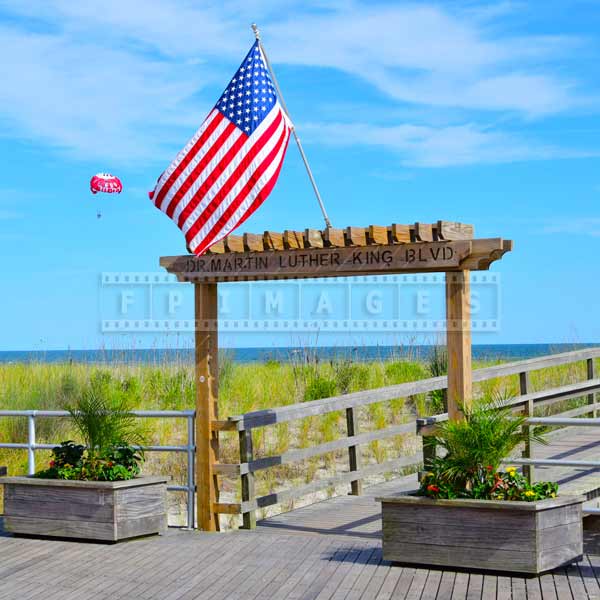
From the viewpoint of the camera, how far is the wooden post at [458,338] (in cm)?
729

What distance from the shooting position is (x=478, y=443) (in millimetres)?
6613

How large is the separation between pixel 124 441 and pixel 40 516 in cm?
91

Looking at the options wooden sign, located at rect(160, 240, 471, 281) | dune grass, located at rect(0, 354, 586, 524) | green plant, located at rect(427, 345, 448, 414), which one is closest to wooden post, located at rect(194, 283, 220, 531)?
wooden sign, located at rect(160, 240, 471, 281)

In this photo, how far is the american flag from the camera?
7.99 meters

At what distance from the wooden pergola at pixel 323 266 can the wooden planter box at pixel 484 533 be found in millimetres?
961

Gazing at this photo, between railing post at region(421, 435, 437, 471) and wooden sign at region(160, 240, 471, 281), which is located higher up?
wooden sign at region(160, 240, 471, 281)

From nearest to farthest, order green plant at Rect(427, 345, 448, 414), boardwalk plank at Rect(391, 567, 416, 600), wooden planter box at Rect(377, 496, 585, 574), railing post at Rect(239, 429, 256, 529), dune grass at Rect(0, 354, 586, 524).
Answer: boardwalk plank at Rect(391, 567, 416, 600) < wooden planter box at Rect(377, 496, 585, 574) < railing post at Rect(239, 429, 256, 529) < dune grass at Rect(0, 354, 586, 524) < green plant at Rect(427, 345, 448, 414)

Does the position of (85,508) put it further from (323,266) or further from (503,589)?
(503,589)

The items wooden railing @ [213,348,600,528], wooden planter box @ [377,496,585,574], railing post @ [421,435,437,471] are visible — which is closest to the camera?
wooden planter box @ [377,496,585,574]

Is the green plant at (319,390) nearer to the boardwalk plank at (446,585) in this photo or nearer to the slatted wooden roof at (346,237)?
the slatted wooden roof at (346,237)

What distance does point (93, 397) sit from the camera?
8180 mm

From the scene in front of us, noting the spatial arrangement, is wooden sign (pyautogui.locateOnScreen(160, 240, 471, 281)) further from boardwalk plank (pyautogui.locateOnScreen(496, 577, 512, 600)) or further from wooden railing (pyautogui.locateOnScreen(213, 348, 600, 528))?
boardwalk plank (pyautogui.locateOnScreen(496, 577, 512, 600))

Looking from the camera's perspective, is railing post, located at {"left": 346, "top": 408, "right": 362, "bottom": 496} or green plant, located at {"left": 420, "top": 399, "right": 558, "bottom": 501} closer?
green plant, located at {"left": 420, "top": 399, "right": 558, "bottom": 501}

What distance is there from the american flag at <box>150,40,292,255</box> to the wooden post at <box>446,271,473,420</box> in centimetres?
178
